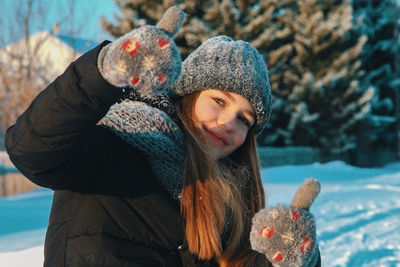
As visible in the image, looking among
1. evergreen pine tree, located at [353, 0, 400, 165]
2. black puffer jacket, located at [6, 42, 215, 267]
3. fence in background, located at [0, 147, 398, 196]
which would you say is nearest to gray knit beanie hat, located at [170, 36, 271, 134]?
black puffer jacket, located at [6, 42, 215, 267]

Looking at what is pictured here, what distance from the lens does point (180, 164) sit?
1559mm

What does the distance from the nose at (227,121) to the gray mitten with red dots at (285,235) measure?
1.88 feet

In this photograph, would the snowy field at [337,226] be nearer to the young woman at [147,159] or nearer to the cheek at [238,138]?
the young woman at [147,159]

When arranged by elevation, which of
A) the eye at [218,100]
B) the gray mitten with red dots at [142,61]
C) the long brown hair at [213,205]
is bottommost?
the long brown hair at [213,205]

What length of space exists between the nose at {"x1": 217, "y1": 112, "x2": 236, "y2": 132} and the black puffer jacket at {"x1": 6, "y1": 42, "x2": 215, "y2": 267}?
17.9 inches

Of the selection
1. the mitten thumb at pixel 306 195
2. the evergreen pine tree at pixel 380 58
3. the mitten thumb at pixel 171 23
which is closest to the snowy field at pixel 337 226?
the mitten thumb at pixel 306 195

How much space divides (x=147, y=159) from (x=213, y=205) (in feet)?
1.13

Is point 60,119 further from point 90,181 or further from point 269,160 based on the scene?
point 269,160

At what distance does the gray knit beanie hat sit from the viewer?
188 cm

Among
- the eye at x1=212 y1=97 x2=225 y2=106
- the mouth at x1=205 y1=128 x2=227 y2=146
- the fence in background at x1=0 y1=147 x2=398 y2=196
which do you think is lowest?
the fence in background at x1=0 y1=147 x2=398 y2=196

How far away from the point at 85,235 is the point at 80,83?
21.2 inches

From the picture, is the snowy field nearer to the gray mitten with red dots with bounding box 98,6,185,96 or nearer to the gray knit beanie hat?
the gray knit beanie hat

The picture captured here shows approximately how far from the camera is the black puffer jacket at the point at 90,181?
1057 millimetres

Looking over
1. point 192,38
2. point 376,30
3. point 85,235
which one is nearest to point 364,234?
point 85,235
